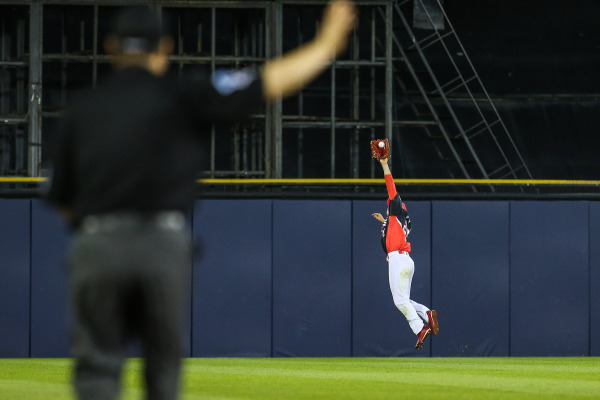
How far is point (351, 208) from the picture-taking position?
18188 millimetres

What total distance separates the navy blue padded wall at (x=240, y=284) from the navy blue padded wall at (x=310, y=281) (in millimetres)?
161

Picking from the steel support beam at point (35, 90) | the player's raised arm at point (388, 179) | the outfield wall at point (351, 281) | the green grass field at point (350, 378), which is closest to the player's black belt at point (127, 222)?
the green grass field at point (350, 378)

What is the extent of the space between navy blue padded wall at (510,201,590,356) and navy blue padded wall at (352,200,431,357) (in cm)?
134

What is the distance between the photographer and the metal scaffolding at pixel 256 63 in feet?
67.3

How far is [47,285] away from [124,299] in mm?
13711

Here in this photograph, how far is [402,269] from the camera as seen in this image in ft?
54.4

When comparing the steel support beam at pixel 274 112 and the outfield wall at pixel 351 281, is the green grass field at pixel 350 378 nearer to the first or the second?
the outfield wall at pixel 351 281

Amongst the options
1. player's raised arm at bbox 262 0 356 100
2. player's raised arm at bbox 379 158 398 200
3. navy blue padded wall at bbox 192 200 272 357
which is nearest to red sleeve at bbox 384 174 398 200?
player's raised arm at bbox 379 158 398 200

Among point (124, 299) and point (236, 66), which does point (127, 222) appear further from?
point (236, 66)

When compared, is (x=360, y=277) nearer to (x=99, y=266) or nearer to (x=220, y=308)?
(x=220, y=308)

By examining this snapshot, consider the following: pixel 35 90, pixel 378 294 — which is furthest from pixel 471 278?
pixel 35 90

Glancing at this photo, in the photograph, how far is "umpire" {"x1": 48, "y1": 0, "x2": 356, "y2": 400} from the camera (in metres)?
4.35

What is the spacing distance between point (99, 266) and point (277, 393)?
21.1ft

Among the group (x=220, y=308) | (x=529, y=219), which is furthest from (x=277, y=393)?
(x=529, y=219)
